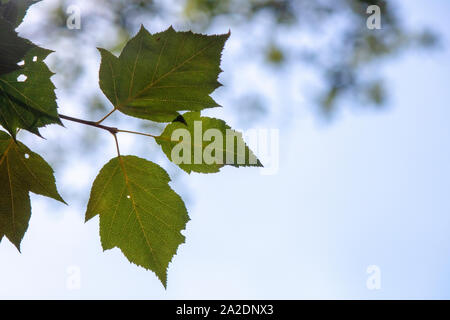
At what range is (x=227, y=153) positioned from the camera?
20.0 inches

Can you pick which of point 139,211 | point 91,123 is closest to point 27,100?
point 91,123

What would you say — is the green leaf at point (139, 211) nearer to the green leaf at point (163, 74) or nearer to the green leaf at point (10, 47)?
the green leaf at point (163, 74)

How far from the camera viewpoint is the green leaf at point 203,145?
1.64 ft

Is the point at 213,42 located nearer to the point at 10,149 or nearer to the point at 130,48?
the point at 130,48

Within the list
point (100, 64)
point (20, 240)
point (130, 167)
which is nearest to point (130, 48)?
point (100, 64)

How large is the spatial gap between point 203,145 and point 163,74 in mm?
95

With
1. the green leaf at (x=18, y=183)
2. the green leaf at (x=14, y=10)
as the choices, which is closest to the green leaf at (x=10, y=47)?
the green leaf at (x=14, y=10)

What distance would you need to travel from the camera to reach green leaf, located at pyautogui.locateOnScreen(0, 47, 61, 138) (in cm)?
40

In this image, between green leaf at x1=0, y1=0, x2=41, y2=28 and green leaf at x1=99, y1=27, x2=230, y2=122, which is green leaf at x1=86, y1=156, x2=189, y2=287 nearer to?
green leaf at x1=99, y1=27, x2=230, y2=122

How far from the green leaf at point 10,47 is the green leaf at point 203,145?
190mm

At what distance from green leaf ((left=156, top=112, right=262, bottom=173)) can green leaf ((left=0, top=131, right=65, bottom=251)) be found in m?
0.14

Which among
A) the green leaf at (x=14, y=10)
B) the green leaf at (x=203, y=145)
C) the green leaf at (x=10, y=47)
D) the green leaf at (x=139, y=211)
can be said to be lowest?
the green leaf at (x=139, y=211)

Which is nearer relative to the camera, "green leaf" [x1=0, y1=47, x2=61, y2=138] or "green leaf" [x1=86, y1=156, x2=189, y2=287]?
"green leaf" [x1=0, y1=47, x2=61, y2=138]

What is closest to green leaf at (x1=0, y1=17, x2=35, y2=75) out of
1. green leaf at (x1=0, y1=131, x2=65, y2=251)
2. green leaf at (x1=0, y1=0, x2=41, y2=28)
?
green leaf at (x1=0, y1=0, x2=41, y2=28)
